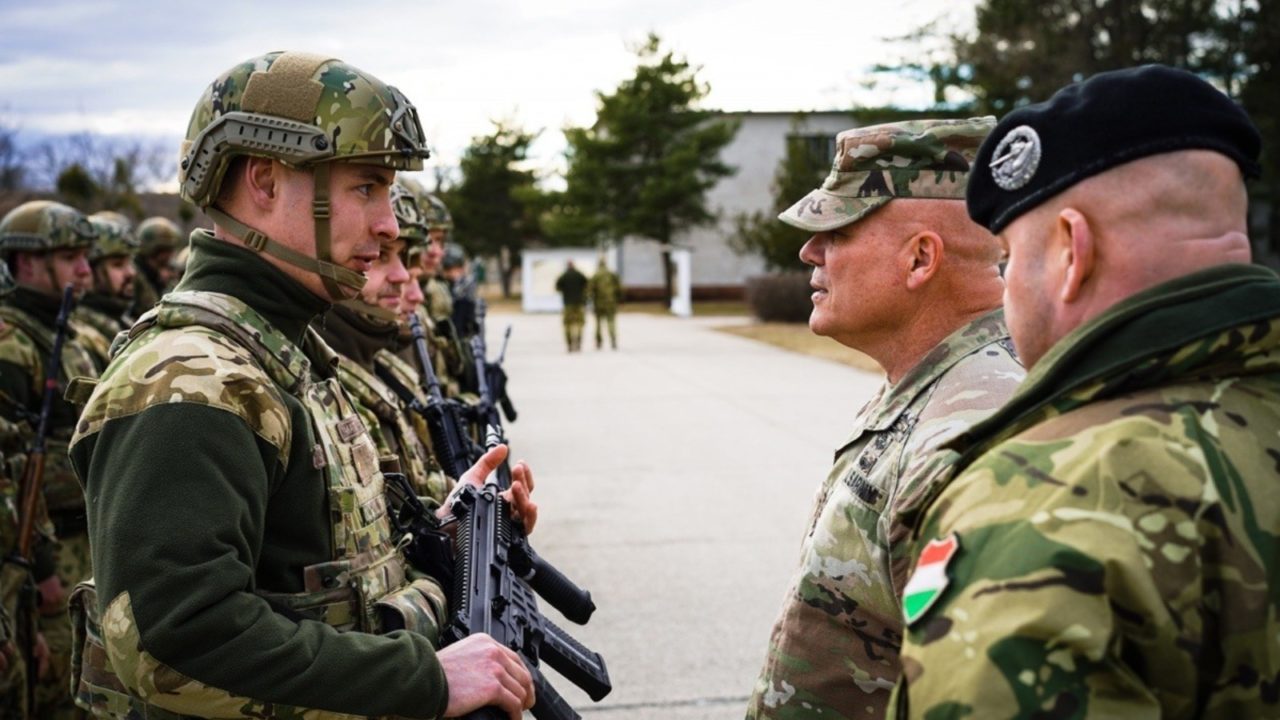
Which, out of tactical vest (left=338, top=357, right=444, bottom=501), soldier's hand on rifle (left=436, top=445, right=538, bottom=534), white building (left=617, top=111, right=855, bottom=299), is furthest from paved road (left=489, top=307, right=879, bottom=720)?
white building (left=617, top=111, right=855, bottom=299)

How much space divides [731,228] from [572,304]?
24.8m

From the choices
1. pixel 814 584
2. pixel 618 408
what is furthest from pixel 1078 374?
pixel 618 408

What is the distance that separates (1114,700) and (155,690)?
1478mm

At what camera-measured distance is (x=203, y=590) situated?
1771 mm

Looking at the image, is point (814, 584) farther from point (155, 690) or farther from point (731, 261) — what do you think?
point (731, 261)

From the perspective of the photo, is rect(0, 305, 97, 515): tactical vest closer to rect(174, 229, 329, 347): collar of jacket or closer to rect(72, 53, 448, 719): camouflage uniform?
rect(72, 53, 448, 719): camouflage uniform

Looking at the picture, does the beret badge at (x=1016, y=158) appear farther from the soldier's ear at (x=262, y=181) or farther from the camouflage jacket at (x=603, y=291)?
the camouflage jacket at (x=603, y=291)

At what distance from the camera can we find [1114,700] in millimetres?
1156

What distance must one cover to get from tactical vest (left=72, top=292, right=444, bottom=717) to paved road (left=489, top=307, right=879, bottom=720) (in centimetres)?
287

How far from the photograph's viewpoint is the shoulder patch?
1849 mm

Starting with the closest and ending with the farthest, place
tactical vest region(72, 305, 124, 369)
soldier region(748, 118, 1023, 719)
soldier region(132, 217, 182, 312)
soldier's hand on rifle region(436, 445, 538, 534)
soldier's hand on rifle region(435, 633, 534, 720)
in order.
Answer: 1. soldier's hand on rifle region(435, 633, 534, 720)
2. soldier region(748, 118, 1023, 719)
3. soldier's hand on rifle region(436, 445, 538, 534)
4. tactical vest region(72, 305, 124, 369)
5. soldier region(132, 217, 182, 312)

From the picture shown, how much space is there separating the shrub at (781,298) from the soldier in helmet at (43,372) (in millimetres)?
25069

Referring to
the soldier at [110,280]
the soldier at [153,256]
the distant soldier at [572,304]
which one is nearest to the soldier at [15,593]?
the soldier at [110,280]

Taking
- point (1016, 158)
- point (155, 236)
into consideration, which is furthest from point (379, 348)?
point (155, 236)
